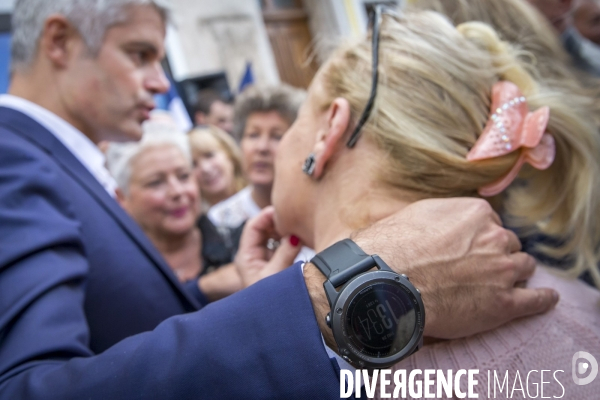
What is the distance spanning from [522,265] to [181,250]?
2.19m

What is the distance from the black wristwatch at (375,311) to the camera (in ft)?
2.78

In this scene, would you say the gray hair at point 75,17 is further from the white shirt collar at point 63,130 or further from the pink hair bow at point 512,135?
the pink hair bow at point 512,135

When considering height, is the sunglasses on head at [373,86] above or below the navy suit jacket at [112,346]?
above

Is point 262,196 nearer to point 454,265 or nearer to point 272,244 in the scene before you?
point 272,244

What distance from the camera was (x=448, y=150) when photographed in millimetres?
1145

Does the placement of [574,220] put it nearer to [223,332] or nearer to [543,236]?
[543,236]

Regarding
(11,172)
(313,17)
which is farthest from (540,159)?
(313,17)

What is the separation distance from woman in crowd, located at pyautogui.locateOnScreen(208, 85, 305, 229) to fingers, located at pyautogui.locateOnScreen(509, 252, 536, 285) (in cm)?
208

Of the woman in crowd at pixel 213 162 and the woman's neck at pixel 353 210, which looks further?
the woman in crowd at pixel 213 162

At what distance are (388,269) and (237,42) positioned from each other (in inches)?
246

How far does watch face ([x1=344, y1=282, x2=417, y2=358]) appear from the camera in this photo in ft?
2.80

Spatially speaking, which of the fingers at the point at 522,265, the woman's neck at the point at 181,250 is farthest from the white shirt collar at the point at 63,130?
the fingers at the point at 522,265

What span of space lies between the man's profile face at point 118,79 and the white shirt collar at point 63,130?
2.2 inches

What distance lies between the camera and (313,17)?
780 centimetres
